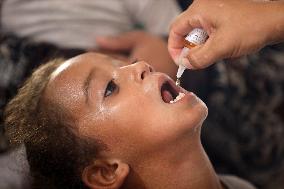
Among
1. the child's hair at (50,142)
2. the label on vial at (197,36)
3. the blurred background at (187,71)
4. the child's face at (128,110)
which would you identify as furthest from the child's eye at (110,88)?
the blurred background at (187,71)

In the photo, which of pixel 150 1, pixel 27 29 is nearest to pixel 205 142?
pixel 150 1

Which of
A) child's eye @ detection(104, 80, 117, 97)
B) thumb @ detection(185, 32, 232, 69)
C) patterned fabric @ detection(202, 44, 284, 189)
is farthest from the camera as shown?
patterned fabric @ detection(202, 44, 284, 189)

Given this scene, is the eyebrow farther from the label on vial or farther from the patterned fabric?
the patterned fabric

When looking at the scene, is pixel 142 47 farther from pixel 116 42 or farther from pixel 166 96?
pixel 166 96

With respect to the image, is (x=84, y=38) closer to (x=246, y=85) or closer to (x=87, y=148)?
A: (x=246, y=85)

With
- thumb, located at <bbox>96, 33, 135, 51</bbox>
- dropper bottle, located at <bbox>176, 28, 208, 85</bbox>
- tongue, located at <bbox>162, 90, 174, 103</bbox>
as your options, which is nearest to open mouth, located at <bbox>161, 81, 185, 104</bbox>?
tongue, located at <bbox>162, 90, 174, 103</bbox>

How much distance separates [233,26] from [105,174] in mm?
440

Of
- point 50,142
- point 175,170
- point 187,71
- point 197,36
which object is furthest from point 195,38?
point 187,71

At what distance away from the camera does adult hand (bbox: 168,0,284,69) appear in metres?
0.96

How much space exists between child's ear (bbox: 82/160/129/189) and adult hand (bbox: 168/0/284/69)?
0.93ft

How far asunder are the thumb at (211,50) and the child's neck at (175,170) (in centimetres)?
21

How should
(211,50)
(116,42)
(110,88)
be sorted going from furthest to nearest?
1. (116,42)
2. (110,88)
3. (211,50)

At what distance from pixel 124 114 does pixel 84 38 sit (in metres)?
0.71

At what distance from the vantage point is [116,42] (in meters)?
1.63
